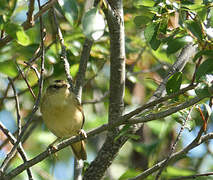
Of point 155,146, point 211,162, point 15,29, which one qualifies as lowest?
point 211,162

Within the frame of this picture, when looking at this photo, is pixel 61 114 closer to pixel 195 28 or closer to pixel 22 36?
pixel 22 36

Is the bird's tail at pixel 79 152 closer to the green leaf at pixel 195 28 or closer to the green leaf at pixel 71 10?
the green leaf at pixel 71 10

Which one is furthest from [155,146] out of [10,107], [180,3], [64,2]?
[64,2]

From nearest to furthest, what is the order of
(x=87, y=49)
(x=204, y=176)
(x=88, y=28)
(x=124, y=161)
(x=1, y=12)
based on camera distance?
(x=88, y=28), (x=1, y=12), (x=204, y=176), (x=87, y=49), (x=124, y=161)

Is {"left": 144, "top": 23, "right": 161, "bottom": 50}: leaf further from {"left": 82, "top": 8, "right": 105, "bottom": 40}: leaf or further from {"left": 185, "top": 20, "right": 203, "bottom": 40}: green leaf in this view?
{"left": 82, "top": 8, "right": 105, "bottom": 40}: leaf

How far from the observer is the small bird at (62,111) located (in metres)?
3.86

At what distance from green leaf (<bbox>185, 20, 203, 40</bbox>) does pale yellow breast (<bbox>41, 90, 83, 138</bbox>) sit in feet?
6.69

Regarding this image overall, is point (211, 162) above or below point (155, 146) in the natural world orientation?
below

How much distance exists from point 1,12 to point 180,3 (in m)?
0.99

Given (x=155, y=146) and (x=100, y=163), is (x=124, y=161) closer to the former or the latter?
(x=155, y=146)

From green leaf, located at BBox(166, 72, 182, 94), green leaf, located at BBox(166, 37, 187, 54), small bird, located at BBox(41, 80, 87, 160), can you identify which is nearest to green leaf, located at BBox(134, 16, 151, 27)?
green leaf, located at BBox(166, 37, 187, 54)

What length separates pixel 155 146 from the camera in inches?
163

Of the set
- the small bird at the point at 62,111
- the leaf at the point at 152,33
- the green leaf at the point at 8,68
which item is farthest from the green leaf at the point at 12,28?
the green leaf at the point at 8,68

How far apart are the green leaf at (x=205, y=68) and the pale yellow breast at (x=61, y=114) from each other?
76.7 inches
